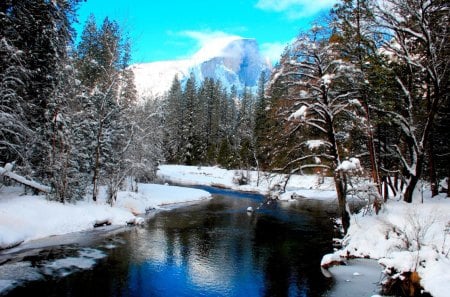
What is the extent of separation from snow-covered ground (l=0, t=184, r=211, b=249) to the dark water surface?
1927 millimetres

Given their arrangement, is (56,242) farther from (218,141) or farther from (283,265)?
(218,141)

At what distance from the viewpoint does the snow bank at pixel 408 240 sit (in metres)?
10.9

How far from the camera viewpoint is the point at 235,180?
5519 cm

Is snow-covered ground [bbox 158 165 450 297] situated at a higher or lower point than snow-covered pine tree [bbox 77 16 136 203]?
lower

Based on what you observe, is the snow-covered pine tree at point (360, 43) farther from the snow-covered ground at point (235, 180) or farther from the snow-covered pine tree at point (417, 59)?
the snow-covered ground at point (235, 180)

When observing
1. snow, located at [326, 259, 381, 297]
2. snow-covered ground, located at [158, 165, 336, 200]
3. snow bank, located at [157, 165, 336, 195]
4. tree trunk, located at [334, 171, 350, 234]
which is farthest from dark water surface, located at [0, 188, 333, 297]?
snow bank, located at [157, 165, 336, 195]

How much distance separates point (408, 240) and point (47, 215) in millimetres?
17470

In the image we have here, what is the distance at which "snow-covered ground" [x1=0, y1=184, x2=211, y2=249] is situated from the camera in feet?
56.5

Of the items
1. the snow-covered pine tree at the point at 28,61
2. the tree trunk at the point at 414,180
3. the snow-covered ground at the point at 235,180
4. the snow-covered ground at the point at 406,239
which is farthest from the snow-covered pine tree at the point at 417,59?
the snow-covered ground at the point at 235,180

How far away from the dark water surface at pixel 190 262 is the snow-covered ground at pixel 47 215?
1927 mm

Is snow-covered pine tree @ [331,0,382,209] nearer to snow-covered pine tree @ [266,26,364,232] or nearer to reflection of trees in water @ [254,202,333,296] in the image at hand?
snow-covered pine tree @ [266,26,364,232]

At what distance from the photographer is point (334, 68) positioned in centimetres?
1800

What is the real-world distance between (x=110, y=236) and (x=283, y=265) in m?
9.68

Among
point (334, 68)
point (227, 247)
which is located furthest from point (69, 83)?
point (334, 68)
